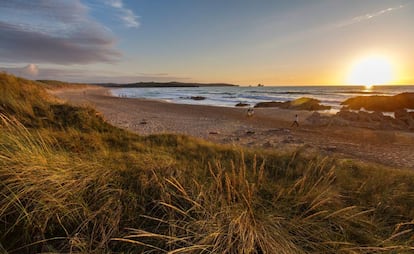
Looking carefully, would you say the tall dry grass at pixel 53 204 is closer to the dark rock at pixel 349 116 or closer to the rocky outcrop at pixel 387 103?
the dark rock at pixel 349 116

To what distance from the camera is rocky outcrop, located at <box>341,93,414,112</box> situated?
27828 millimetres

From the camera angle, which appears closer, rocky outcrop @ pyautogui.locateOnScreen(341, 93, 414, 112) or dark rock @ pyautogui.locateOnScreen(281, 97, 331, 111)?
rocky outcrop @ pyautogui.locateOnScreen(341, 93, 414, 112)

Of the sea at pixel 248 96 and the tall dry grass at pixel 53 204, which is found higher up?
the tall dry grass at pixel 53 204

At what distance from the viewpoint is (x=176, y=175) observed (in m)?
3.10

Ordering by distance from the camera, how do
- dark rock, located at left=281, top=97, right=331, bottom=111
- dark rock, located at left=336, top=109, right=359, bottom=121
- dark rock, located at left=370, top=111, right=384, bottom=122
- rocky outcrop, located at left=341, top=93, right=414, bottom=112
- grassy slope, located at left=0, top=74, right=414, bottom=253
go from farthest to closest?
dark rock, located at left=281, top=97, right=331, bottom=111 < rocky outcrop, located at left=341, top=93, right=414, bottom=112 < dark rock, located at left=336, top=109, right=359, bottom=121 < dark rock, located at left=370, top=111, right=384, bottom=122 < grassy slope, located at left=0, top=74, right=414, bottom=253

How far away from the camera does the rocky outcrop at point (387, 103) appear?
91.3ft

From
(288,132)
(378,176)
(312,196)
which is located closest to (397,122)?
(288,132)

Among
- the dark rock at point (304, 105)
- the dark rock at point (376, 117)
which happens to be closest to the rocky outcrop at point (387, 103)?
the dark rock at point (304, 105)

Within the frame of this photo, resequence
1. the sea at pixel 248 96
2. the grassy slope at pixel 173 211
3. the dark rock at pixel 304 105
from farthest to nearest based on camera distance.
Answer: the sea at pixel 248 96 → the dark rock at pixel 304 105 → the grassy slope at pixel 173 211

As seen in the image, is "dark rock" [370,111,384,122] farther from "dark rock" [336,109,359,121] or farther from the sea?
the sea

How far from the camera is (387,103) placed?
93.9 feet

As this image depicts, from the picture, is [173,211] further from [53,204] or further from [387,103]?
[387,103]

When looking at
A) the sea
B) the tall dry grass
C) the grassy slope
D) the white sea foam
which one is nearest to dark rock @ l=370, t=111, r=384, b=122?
the sea

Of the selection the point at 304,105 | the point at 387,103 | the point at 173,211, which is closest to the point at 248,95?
A: the point at 304,105
